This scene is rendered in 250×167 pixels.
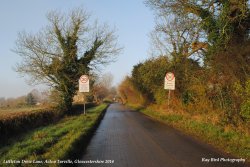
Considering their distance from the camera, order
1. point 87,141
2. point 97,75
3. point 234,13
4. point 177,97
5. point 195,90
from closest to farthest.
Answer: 1. point 87,141
2. point 234,13
3. point 195,90
4. point 177,97
5. point 97,75

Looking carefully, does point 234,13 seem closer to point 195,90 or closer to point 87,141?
point 195,90

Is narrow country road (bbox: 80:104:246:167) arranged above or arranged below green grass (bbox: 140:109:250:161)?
below

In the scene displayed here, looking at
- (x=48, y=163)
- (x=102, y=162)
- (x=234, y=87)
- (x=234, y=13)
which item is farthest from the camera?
(x=234, y=13)

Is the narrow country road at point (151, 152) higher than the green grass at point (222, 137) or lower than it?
lower

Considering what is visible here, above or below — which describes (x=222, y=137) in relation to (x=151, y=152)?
above

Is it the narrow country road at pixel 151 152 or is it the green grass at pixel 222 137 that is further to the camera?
the green grass at pixel 222 137

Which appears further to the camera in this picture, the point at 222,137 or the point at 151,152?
the point at 222,137

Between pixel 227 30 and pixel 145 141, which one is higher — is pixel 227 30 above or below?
above

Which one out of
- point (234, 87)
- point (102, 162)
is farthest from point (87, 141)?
point (234, 87)

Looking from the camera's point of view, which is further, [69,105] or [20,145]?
[69,105]

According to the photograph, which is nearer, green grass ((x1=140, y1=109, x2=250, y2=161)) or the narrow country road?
the narrow country road

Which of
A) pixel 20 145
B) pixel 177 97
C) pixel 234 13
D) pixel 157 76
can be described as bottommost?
pixel 20 145

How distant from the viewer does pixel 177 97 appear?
1086 inches

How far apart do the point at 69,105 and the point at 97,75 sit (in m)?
4.50
